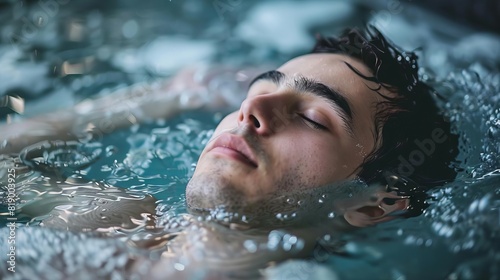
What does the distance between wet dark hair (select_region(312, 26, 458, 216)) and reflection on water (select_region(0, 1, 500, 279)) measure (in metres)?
0.06

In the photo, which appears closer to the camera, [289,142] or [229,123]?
[289,142]

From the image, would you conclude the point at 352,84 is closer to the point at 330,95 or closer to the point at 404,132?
the point at 330,95

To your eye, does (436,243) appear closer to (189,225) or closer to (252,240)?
(252,240)

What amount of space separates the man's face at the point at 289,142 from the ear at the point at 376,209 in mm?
86

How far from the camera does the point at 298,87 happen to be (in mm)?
1321

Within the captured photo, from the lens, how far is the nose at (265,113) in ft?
4.07

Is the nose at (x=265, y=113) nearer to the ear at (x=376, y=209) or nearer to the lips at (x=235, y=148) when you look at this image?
the lips at (x=235, y=148)

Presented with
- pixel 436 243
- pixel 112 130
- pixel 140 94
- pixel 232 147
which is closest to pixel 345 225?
pixel 436 243

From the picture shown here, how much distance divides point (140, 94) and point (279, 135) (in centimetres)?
93

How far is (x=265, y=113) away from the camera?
1.24 meters

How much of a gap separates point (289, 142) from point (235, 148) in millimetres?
117

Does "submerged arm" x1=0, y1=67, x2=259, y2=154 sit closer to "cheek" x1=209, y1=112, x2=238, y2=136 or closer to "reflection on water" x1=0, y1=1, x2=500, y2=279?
"reflection on water" x1=0, y1=1, x2=500, y2=279

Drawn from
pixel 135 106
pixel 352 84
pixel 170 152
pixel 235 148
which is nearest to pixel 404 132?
pixel 352 84

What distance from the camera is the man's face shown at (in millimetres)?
1209
